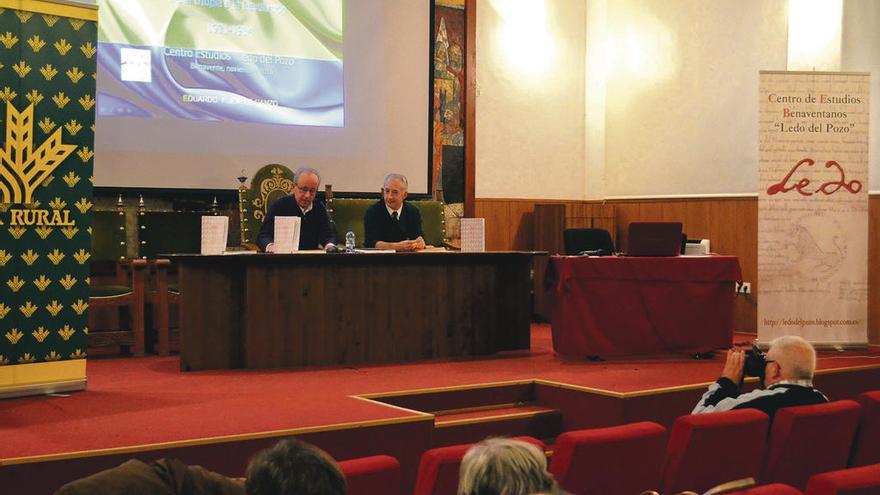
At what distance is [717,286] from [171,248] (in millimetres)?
3819

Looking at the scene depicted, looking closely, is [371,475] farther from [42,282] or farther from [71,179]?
[71,179]

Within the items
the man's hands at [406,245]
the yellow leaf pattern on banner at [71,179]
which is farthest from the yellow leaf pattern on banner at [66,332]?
the man's hands at [406,245]

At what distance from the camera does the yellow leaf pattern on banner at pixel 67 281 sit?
4707 mm

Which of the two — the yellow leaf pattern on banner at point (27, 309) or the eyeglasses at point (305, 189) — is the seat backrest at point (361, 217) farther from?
the yellow leaf pattern on banner at point (27, 309)

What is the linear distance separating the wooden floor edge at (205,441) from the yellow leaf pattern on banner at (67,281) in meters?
1.41

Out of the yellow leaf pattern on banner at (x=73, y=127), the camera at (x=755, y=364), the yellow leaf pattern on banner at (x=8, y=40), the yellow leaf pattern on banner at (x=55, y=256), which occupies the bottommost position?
the camera at (x=755, y=364)

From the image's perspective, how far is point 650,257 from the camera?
6246mm

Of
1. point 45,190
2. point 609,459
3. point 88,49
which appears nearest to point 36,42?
point 88,49

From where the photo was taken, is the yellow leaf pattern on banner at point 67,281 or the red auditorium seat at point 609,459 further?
the yellow leaf pattern on banner at point 67,281

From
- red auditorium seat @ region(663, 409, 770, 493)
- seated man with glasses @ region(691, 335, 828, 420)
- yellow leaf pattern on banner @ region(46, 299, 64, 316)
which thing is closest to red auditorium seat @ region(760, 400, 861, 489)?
red auditorium seat @ region(663, 409, 770, 493)

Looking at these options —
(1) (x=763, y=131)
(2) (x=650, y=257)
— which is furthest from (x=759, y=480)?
(1) (x=763, y=131)

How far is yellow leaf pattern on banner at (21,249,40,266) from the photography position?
458 centimetres

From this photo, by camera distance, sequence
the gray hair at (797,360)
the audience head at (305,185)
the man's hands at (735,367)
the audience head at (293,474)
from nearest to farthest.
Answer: the audience head at (293,474) < the gray hair at (797,360) < the man's hands at (735,367) < the audience head at (305,185)

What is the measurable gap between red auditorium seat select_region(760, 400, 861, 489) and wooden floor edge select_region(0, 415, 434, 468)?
1.53 m
